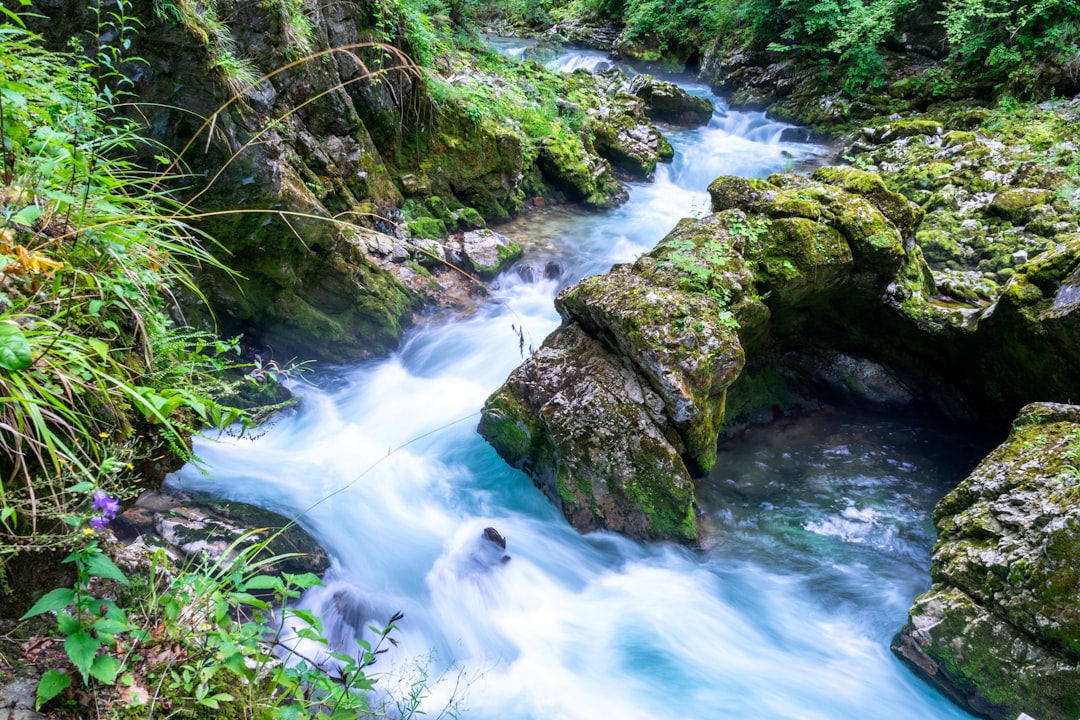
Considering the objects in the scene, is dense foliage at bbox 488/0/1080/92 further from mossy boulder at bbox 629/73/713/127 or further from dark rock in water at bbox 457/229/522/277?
dark rock in water at bbox 457/229/522/277

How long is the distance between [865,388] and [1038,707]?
3.90 metres

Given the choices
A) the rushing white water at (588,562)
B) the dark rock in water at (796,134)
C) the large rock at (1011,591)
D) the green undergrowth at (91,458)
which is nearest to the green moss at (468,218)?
the rushing white water at (588,562)

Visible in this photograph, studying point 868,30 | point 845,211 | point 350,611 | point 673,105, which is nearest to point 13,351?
point 350,611

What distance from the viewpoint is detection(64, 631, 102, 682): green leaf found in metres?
1.55

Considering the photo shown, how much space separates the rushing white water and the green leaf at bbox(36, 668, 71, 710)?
2.14 meters

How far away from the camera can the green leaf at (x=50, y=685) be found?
1543mm

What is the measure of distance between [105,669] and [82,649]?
8cm

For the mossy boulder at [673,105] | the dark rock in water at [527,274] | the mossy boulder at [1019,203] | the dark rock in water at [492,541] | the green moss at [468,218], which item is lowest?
the dark rock in water at [492,541]

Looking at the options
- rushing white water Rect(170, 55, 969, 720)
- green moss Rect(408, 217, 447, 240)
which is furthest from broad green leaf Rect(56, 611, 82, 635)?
green moss Rect(408, 217, 447, 240)

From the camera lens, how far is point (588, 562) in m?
5.20

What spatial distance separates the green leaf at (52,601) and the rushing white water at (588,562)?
7.14 feet

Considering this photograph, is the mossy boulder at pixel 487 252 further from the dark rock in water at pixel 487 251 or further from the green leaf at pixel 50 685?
the green leaf at pixel 50 685

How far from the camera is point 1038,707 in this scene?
375 centimetres

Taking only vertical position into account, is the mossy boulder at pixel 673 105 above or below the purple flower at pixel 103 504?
above
